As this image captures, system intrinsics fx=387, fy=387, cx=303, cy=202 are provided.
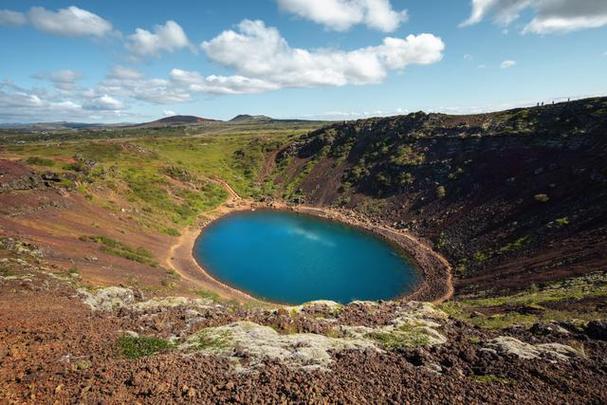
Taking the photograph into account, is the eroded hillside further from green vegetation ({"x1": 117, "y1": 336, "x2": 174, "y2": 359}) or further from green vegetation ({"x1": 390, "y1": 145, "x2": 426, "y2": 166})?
green vegetation ({"x1": 117, "y1": 336, "x2": 174, "y2": 359})

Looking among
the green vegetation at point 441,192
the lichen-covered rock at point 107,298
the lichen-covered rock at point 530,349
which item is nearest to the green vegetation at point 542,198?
the green vegetation at point 441,192

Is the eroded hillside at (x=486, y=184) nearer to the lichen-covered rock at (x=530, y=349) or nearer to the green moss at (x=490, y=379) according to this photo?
the lichen-covered rock at (x=530, y=349)

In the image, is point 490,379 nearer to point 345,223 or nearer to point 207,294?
point 207,294

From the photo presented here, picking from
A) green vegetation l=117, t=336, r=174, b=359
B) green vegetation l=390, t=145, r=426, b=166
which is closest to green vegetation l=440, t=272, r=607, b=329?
green vegetation l=117, t=336, r=174, b=359

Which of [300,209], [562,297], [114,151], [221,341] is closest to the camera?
[221,341]

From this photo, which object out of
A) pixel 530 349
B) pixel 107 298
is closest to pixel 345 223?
pixel 107 298

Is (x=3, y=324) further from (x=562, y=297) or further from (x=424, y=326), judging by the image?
(x=562, y=297)

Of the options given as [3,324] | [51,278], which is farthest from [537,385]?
[51,278]
